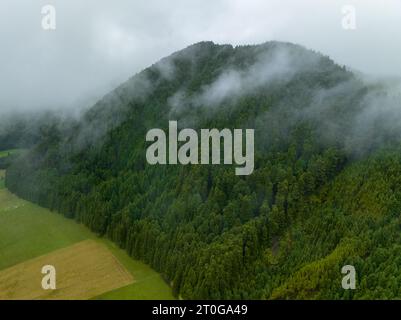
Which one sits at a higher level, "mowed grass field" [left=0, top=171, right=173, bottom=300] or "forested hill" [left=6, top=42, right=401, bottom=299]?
"forested hill" [left=6, top=42, right=401, bottom=299]

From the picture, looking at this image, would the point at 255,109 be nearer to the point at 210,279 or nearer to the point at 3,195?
the point at 210,279

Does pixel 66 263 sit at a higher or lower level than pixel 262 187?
lower

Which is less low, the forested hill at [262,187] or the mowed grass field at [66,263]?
the forested hill at [262,187]

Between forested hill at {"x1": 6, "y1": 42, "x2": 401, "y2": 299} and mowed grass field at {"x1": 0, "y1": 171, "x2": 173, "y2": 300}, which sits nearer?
forested hill at {"x1": 6, "y1": 42, "x2": 401, "y2": 299}

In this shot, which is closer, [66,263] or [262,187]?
[66,263]
